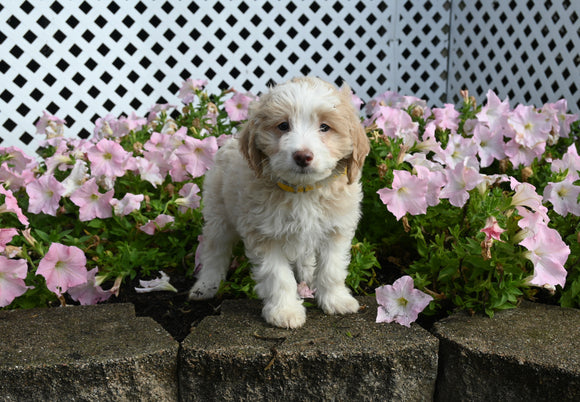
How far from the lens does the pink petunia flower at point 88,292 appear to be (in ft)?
9.86

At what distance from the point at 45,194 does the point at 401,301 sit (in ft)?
7.12

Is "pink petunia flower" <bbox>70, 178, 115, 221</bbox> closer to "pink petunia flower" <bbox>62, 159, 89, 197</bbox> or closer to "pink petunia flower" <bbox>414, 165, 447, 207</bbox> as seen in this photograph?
"pink petunia flower" <bbox>62, 159, 89, 197</bbox>

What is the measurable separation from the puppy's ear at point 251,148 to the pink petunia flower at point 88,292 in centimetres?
110

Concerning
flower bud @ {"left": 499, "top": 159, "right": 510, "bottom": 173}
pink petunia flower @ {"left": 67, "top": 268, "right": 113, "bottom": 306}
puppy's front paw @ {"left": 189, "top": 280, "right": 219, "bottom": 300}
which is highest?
flower bud @ {"left": 499, "top": 159, "right": 510, "bottom": 173}

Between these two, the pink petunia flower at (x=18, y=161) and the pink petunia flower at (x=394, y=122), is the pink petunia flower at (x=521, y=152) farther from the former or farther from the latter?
the pink petunia flower at (x=18, y=161)

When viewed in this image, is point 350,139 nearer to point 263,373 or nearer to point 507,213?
point 507,213

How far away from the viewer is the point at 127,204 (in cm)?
328

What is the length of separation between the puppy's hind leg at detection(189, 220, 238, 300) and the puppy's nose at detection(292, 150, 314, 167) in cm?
96

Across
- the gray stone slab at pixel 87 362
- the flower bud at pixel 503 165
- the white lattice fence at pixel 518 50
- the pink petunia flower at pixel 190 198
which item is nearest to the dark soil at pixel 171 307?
the gray stone slab at pixel 87 362

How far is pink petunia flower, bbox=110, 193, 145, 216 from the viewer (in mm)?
3266

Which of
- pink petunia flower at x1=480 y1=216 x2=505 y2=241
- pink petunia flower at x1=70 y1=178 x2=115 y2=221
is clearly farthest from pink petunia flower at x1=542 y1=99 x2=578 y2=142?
pink petunia flower at x1=70 y1=178 x2=115 y2=221

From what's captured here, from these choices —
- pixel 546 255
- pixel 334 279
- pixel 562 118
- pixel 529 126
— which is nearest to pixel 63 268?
pixel 334 279

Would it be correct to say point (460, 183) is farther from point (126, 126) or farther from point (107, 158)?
point (126, 126)

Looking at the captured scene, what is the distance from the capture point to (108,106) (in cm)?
622
